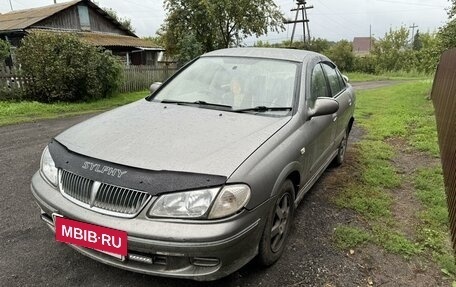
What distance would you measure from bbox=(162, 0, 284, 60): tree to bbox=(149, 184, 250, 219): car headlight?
2431 cm

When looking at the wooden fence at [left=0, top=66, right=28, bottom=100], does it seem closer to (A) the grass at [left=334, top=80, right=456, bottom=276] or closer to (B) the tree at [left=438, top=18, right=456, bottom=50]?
(A) the grass at [left=334, top=80, right=456, bottom=276]

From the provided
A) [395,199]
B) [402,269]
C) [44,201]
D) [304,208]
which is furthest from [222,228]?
[395,199]

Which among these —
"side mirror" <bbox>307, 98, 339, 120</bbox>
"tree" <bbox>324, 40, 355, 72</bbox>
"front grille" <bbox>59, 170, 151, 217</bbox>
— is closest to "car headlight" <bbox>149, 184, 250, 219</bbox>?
"front grille" <bbox>59, 170, 151, 217</bbox>

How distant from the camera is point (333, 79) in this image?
179 inches

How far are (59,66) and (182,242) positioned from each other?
1028 cm

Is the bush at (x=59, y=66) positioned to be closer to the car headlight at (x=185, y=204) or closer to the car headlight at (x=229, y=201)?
the car headlight at (x=185, y=204)

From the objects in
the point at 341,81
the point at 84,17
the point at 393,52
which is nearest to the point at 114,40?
the point at 84,17

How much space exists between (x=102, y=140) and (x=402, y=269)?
2521 millimetres

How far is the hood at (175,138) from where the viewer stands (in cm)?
220

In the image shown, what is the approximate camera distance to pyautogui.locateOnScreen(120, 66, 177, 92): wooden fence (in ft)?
48.1

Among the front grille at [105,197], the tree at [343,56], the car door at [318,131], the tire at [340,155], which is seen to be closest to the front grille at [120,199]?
the front grille at [105,197]

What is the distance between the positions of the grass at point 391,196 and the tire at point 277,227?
0.61 meters

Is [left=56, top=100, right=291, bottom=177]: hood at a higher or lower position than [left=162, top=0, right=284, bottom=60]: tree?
lower

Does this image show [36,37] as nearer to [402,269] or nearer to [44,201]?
[44,201]
